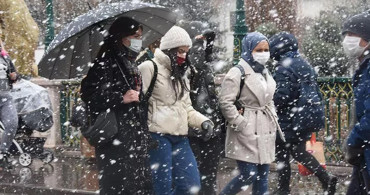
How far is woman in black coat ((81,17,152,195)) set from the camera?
5359 millimetres

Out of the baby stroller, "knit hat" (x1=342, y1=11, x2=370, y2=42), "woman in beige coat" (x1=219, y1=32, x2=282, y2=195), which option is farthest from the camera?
the baby stroller

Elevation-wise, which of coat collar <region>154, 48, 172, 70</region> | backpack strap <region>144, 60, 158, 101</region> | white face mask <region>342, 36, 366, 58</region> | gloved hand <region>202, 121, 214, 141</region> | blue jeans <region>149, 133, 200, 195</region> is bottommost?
blue jeans <region>149, 133, 200, 195</region>

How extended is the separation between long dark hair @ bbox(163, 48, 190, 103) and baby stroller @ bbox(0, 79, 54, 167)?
4.20 metres

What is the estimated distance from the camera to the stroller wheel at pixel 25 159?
1028cm

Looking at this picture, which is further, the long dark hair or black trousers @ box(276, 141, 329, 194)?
black trousers @ box(276, 141, 329, 194)

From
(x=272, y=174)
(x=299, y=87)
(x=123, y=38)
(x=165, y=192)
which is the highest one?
(x=123, y=38)

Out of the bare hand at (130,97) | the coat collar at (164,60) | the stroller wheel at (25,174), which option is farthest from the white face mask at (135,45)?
the stroller wheel at (25,174)

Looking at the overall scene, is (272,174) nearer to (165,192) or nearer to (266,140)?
(266,140)

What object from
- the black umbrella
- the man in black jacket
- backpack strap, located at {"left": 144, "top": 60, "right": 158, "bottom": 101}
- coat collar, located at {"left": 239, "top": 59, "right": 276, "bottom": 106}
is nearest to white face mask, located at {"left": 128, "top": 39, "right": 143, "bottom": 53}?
the black umbrella

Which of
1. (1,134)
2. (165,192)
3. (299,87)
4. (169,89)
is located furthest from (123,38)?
(1,134)

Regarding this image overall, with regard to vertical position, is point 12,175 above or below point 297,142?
below

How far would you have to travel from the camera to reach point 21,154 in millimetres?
10266

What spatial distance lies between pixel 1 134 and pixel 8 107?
0.68 m

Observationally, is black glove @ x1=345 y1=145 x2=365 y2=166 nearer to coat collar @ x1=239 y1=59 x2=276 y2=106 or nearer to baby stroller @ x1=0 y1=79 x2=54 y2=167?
coat collar @ x1=239 y1=59 x2=276 y2=106
